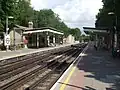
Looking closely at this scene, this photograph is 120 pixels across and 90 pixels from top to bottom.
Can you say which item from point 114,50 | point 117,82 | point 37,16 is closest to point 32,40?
point 114,50

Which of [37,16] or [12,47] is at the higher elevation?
[37,16]

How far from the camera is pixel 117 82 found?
1598 cm

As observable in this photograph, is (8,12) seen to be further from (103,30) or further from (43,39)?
(43,39)

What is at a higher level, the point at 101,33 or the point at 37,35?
the point at 101,33

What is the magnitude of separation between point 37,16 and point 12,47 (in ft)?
288

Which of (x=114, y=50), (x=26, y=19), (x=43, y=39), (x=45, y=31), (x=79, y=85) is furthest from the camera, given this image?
(x=26, y=19)

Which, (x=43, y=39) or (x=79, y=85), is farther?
(x=43, y=39)

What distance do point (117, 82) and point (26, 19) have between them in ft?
349

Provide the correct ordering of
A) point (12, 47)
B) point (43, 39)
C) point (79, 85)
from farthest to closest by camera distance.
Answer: point (43, 39) → point (12, 47) → point (79, 85)

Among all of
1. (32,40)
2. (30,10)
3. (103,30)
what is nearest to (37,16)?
(30,10)

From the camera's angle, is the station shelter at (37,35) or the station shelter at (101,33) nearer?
the station shelter at (101,33)

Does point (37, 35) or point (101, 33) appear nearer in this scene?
point (101, 33)

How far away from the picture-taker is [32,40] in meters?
87.4

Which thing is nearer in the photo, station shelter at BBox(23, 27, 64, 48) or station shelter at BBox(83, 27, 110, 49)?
station shelter at BBox(83, 27, 110, 49)
